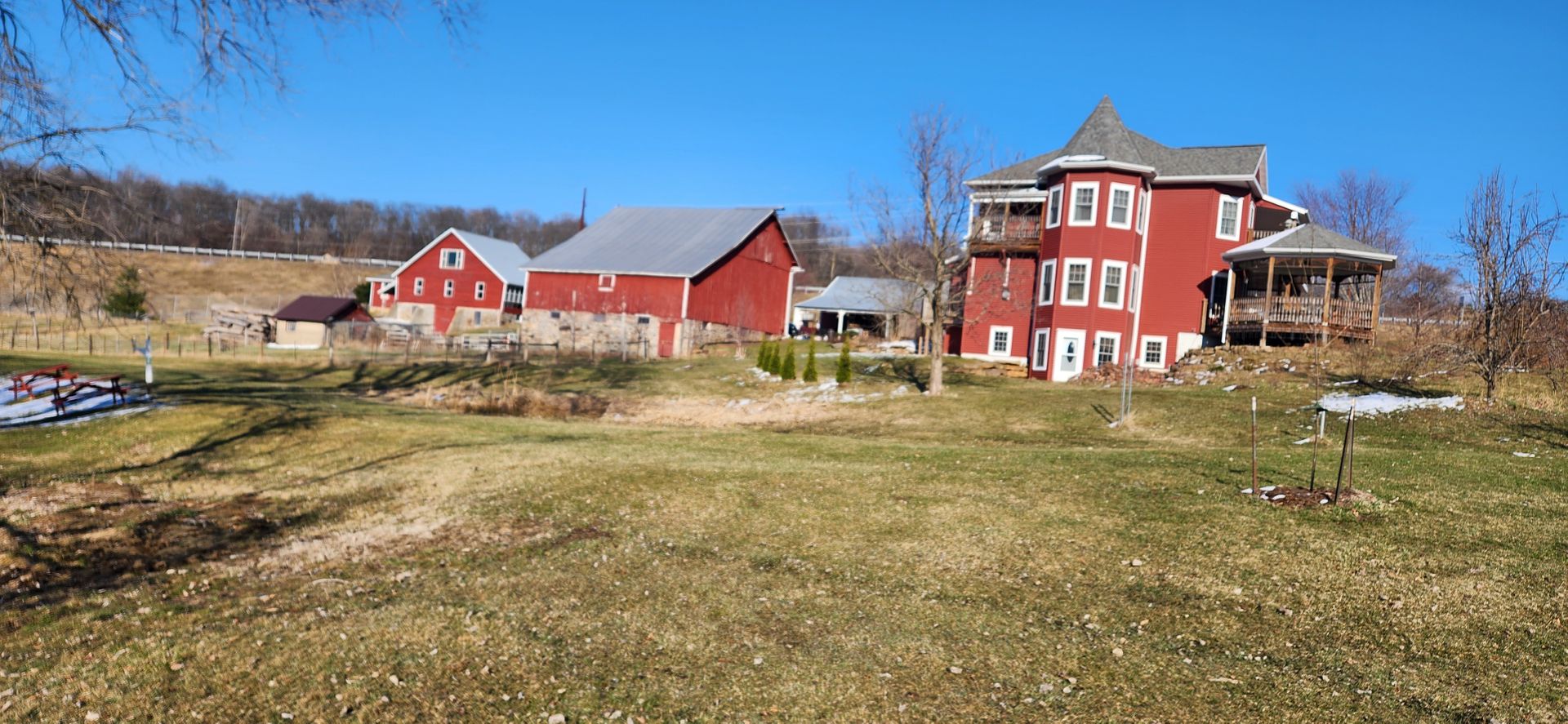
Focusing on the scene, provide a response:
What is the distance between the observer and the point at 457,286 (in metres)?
64.0

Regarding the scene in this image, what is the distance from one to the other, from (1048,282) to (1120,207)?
3585 millimetres

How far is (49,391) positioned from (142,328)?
3763 centimetres

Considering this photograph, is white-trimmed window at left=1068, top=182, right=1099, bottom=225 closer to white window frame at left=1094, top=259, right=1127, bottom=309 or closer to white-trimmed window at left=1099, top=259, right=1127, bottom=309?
white window frame at left=1094, top=259, right=1127, bottom=309

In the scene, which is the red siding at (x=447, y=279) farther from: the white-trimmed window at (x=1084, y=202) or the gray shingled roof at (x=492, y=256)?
the white-trimmed window at (x=1084, y=202)

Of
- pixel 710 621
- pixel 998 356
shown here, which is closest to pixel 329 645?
pixel 710 621

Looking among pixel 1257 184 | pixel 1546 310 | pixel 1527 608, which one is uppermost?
pixel 1257 184

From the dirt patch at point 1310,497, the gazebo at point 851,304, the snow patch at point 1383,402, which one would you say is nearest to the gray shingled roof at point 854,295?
the gazebo at point 851,304

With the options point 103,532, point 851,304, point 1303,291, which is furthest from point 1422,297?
point 103,532

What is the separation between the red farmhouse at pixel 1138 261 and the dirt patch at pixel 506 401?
13300 millimetres

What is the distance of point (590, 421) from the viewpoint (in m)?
25.6

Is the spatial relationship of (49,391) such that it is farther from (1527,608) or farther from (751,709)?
(1527,608)

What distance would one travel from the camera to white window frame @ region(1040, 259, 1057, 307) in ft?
113

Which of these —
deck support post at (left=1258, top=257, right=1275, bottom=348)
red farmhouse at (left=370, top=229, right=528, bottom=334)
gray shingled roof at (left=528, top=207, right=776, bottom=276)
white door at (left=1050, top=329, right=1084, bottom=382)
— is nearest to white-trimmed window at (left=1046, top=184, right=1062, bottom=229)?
white door at (left=1050, top=329, right=1084, bottom=382)

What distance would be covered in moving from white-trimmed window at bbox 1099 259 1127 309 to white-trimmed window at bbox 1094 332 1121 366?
1022 millimetres
